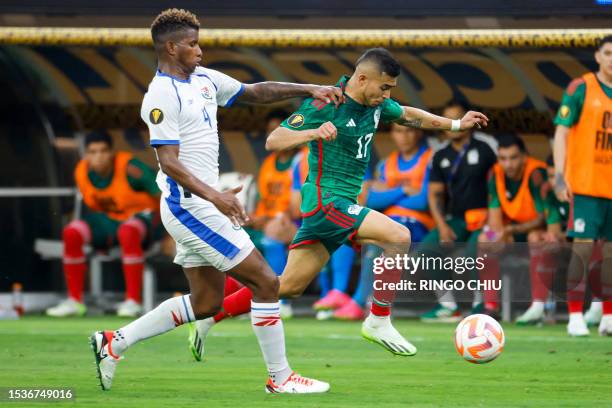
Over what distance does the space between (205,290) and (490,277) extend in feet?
19.3

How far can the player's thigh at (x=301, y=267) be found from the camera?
8672 millimetres

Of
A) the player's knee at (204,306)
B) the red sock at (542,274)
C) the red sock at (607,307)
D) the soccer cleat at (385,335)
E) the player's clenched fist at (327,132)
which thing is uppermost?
the player's clenched fist at (327,132)

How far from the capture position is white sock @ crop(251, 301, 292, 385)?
23.4 ft

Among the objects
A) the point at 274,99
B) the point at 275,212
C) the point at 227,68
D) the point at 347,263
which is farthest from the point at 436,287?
the point at 274,99

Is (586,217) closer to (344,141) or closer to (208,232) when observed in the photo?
(344,141)

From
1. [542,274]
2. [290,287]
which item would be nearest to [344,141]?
[290,287]

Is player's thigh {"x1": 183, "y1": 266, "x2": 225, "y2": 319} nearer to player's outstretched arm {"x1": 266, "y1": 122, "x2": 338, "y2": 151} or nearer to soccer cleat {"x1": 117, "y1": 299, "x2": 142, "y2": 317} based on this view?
player's outstretched arm {"x1": 266, "y1": 122, "x2": 338, "y2": 151}

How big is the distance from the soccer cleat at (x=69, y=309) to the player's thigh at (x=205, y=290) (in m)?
6.29

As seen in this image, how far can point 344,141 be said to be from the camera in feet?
28.5

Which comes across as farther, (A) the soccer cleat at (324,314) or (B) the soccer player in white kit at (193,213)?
(A) the soccer cleat at (324,314)

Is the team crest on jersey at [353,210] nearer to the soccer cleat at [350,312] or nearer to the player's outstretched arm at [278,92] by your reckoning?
the player's outstretched arm at [278,92]

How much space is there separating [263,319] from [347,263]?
609 cm

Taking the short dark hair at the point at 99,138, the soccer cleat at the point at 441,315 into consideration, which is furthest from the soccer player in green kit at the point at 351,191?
the short dark hair at the point at 99,138

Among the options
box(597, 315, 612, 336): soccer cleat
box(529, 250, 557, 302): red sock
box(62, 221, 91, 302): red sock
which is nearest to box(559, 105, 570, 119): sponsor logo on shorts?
box(597, 315, 612, 336): soccer cleat
